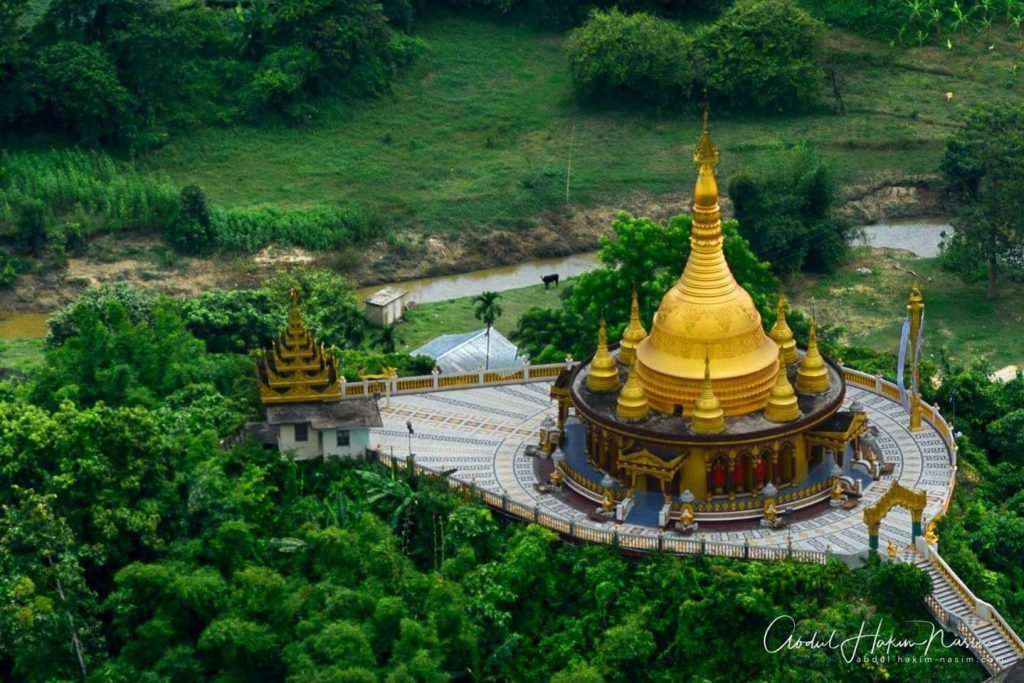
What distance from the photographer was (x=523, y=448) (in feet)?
247

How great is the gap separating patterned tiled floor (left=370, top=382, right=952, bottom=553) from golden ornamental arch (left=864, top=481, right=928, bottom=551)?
1149 millimetres

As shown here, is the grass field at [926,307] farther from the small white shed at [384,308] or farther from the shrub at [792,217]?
the small white shed at [384,308]

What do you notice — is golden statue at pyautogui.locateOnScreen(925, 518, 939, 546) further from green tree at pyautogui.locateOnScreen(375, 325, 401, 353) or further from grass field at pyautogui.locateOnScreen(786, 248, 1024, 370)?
green tree at pyautogui.locateOnScreen(375, 325, 401, 353)

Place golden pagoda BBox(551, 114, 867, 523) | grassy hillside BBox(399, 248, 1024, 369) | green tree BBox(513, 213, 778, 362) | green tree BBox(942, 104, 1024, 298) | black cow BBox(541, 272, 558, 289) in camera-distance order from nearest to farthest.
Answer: golden pagoda BBox(551, 114, 867, 523) < green tree BBox(513, 213, 778, 362) < grassy hillside BBox(399, 248, 1024, 369) < green tree BBox(942, 104, 1024, 298) < black cow BBox(541, 272, 558, 289)

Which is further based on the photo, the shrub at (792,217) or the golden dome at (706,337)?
the shrub at (792,217)

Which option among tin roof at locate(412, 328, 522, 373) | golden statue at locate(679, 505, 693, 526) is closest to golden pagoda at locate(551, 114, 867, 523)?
golden statue at locate(679, 505, 693, 526)

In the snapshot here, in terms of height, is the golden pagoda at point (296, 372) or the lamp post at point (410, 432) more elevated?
the golden pagoda at point (296, 372)

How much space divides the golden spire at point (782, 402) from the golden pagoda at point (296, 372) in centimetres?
1221

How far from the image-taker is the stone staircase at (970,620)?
6444cm

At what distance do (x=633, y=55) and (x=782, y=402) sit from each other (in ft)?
144

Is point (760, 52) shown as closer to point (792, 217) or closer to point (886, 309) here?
point (792, 217)

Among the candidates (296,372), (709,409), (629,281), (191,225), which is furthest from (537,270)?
(709,409)

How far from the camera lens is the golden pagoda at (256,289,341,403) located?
74312mm

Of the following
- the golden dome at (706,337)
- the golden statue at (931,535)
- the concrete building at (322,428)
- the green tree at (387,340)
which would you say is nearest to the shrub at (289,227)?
the green tree at (387,340)
